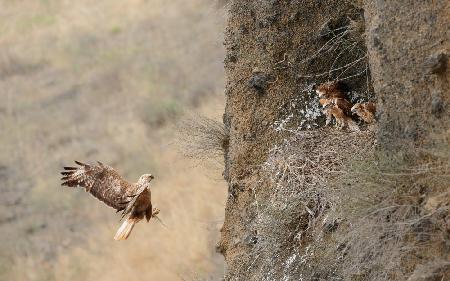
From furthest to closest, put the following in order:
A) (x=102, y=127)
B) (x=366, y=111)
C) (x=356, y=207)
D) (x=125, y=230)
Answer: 1. (x=102, y=127)
2. (x=125, y=230)
3. (x=366, y=111)
4. (x=356, y=207)

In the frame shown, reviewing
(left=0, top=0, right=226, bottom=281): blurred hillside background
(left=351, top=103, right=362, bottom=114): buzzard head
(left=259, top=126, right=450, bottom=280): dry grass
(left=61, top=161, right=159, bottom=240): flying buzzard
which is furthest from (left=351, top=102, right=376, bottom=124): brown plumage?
(left=0, top=0, right=226, bottom=281): blurred hillside background

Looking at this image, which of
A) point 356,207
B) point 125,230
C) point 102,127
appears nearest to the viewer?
point 356,207

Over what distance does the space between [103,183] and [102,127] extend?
13.9m

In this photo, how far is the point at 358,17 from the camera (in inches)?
203

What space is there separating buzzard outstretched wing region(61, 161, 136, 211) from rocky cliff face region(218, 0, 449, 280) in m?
0.80

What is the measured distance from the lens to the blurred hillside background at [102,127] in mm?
15164

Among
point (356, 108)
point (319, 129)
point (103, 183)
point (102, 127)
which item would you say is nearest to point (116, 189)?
point (103, 183)

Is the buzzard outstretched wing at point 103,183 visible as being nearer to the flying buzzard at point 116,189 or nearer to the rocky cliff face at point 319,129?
the flying buzzard at point 116,189

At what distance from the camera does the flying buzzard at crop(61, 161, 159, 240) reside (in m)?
6.01

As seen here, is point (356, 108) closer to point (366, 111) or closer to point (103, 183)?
point (366, 111)

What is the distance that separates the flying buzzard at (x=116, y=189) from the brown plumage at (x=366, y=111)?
1.83 meters

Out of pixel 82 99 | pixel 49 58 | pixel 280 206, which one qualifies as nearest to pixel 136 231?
pixel 82 99

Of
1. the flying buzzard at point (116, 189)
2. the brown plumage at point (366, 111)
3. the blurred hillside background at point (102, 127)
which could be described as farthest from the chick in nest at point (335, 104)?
the blurred hillside background at point (102, 127)

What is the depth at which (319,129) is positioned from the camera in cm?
510
